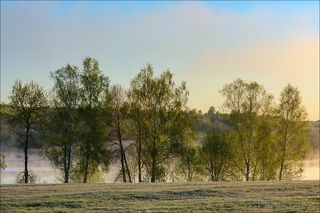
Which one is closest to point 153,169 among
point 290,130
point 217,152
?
point 217,152

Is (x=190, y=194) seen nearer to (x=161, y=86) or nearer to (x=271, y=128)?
(x=161, y=86)

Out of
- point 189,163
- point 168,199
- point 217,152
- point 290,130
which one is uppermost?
point 290,130

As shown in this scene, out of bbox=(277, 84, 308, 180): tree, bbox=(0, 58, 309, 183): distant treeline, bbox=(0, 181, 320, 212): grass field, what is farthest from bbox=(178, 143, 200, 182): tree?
bbox=(0, 181, 320, 212): grass field

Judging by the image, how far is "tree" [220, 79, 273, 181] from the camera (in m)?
68.1

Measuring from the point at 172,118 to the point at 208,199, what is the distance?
30.3 meters

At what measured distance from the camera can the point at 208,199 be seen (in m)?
31.4

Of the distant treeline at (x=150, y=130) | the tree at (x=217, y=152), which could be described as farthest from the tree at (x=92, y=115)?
the tree at (x=217, y=152)

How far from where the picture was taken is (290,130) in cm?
6831

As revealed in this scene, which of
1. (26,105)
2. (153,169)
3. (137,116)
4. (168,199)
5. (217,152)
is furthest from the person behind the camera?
(217,152)

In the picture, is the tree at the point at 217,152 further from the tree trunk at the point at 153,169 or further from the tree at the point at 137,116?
the tree at the point at 137,116

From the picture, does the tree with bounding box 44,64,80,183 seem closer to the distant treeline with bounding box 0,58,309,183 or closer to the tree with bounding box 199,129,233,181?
the distant treeline with bounding box 0,58,309,183

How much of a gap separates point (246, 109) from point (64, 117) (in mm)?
23986

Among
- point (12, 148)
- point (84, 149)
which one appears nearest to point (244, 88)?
point (84, 149)

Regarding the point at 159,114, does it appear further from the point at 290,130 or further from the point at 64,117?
the point at 290,130
